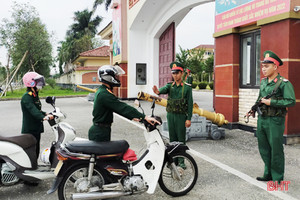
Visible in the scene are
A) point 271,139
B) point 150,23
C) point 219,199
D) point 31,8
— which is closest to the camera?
point 219,199

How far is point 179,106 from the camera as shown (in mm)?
4852

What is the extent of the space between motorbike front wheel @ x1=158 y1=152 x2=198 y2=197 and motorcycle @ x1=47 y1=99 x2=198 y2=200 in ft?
0.04

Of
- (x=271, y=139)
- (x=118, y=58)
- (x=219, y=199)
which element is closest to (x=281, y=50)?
(x=271, y=139)

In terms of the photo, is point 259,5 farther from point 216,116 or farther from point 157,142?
point 157,142

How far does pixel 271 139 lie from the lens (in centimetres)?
423

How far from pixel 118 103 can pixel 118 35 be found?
17394 mm

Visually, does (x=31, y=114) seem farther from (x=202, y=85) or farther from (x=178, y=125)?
(x=202, y=85)

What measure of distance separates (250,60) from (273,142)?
15.3 feet

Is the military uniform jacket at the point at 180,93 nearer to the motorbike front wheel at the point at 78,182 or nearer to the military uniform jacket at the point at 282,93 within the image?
the military uniform jacket at the point at 282,93

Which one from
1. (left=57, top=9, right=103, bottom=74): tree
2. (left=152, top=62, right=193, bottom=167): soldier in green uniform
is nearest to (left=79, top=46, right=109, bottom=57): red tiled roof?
(left=57, top=9, right=103, bottom=74): tree

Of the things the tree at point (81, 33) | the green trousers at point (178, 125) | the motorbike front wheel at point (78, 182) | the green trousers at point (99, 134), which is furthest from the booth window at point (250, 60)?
the tree at point (81, 33)

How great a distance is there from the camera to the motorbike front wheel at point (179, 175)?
153 inches

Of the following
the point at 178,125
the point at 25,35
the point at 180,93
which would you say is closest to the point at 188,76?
the point at 180,93

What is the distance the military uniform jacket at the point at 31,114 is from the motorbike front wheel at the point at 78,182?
122 cm
